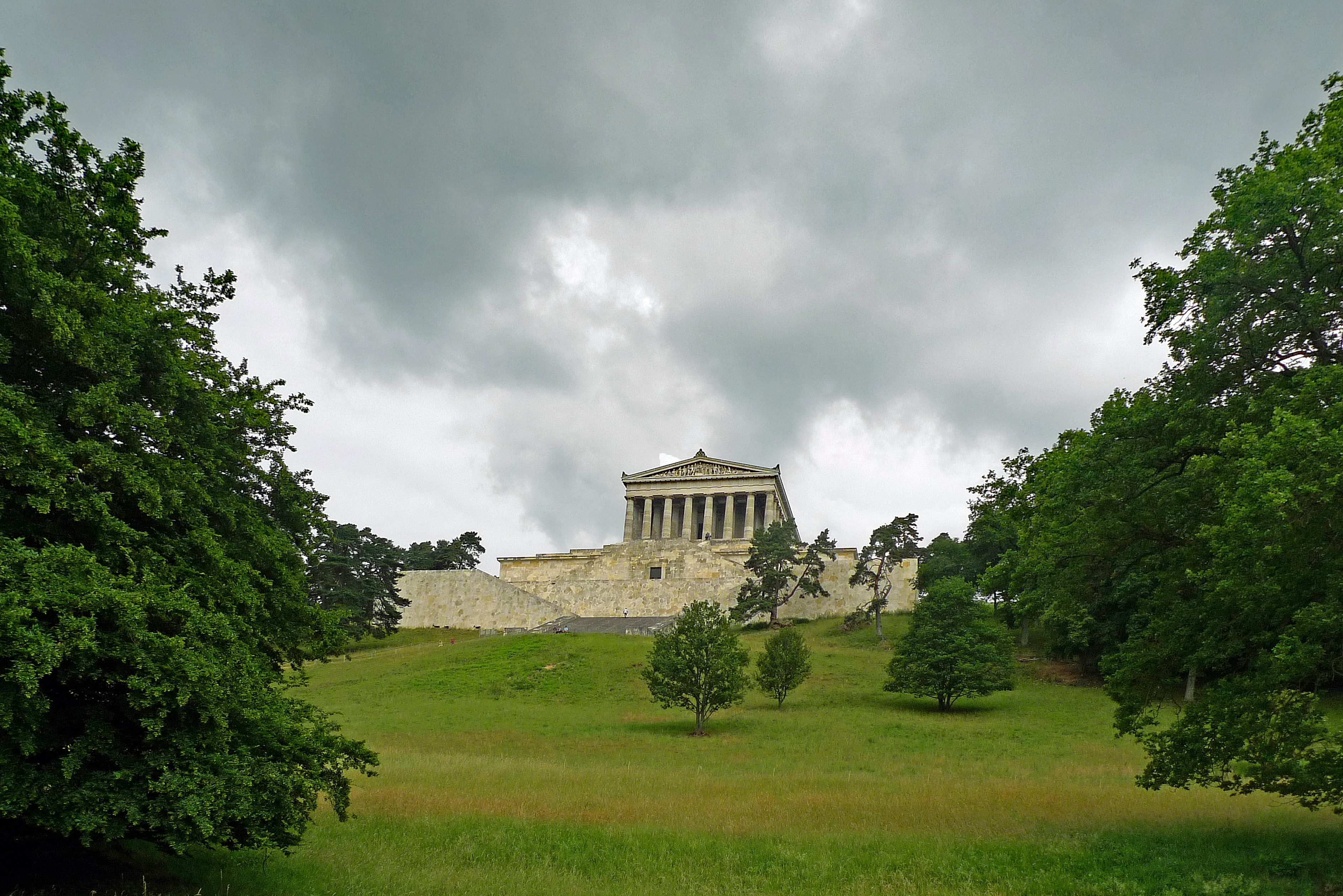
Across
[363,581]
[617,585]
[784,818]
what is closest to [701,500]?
[617,585]

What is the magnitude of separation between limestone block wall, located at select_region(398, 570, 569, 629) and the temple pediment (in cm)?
2463

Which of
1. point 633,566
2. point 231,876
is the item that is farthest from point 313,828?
point 633,566

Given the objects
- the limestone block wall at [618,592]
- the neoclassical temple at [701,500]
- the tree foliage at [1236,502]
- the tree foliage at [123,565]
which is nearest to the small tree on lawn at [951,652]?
the tree foliage at [1236,502]

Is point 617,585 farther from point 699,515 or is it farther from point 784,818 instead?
point 784,818

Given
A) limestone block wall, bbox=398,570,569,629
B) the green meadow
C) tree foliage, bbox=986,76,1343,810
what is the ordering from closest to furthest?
tree foliage, bbox=986,76,1343,810 < the green meadow < limestone block wall, bbox=398,570,569,629

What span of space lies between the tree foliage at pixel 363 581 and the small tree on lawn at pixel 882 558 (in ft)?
102

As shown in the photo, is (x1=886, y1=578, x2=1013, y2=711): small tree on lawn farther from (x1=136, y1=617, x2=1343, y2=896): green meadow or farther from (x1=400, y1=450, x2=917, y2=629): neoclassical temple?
(x1=400, y1=450, x2=917, y2=629): neoclassical temple

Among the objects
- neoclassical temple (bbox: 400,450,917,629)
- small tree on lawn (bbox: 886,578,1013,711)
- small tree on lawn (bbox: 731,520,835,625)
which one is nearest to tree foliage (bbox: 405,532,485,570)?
neoclassical temple (bbox: 400,450,917,629)

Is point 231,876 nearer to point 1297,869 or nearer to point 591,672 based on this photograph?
point 1297,869

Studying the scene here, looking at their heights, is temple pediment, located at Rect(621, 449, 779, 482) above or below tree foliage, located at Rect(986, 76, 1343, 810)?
above

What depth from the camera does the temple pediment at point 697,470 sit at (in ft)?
276

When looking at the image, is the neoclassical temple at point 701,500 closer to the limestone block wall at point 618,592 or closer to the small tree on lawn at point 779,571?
the limestone block wall at point 618,592

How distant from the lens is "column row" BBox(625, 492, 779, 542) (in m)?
83.6

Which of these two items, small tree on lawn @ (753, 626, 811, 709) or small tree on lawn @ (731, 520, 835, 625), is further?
small tree on lawn @ (731, 520, 835, 625)
